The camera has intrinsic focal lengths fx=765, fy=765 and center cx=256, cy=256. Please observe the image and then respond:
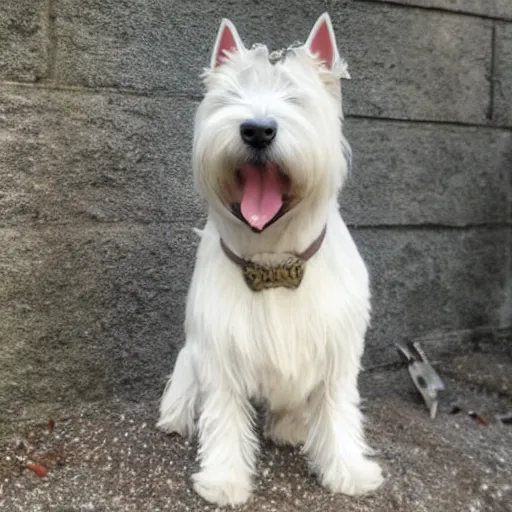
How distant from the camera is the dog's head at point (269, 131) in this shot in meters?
2.14

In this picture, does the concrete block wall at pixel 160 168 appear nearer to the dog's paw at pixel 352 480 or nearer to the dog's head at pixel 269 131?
the dog's head at pixel 269 131

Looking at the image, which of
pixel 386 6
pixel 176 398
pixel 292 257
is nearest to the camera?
Result: pixel 292 257

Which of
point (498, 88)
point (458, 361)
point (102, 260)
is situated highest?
point (498, 88)

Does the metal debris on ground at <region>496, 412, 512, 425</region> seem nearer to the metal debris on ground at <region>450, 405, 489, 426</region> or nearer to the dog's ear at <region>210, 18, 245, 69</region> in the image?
the metal debris on ground at <region>450, 405, 489, 426</region>

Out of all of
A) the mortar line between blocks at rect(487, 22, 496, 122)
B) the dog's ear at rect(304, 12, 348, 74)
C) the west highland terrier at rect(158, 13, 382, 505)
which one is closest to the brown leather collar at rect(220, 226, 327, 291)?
the west highland terrier at rect(158, 13, 382, 505)

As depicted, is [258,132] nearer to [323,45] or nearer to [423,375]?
[323,45]

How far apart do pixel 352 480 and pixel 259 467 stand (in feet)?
1.16

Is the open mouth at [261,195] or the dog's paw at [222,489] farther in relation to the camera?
the dog's paw at [222,489]

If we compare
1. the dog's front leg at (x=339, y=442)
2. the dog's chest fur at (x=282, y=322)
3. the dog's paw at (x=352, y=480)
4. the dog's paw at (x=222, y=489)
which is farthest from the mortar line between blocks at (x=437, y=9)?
the dog's paw at (x=222, y=489)

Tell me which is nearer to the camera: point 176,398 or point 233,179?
point 233,179

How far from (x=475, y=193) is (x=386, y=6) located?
1.08 m

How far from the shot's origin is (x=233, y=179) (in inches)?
88.8

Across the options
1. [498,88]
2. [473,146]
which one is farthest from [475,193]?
[498,88]

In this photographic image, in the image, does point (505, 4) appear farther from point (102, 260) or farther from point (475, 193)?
point (102, 260)
